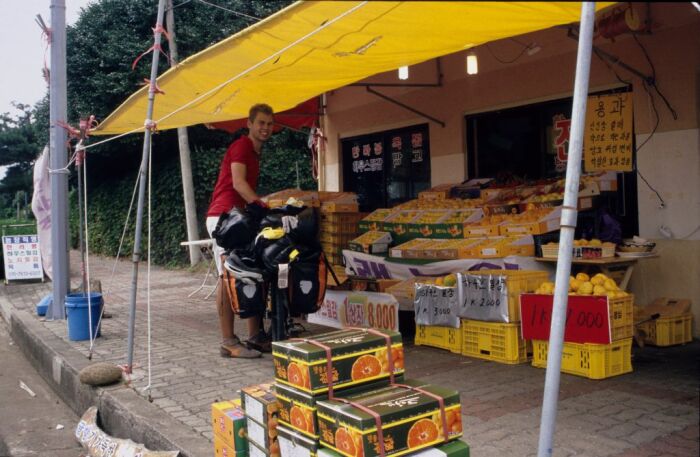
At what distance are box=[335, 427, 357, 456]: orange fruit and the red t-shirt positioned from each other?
11.6 feet

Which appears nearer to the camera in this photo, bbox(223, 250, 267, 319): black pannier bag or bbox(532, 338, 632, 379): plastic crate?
bbox(532, 338, 632, 379): plastic crate

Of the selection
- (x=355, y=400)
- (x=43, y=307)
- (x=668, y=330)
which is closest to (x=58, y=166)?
(x=43, y=307)

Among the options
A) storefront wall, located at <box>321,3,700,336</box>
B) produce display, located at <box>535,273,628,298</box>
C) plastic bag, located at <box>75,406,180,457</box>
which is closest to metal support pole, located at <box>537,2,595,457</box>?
plastic bag, located at <box>75,406,180,457</box>

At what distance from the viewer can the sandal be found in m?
5.91

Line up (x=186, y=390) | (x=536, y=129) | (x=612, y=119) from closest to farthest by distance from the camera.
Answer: (x=186, y=390), (x=612, y=119), (x=536, y=129)

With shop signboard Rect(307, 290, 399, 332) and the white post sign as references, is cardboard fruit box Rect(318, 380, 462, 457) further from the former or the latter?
the white post sign

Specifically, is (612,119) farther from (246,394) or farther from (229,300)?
(246,394)

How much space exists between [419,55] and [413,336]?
11.1 ft

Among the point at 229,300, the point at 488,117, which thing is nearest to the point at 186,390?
the point at 229,300

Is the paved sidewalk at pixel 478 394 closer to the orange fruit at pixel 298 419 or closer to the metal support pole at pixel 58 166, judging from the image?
the metal support pole at pixel 58 166

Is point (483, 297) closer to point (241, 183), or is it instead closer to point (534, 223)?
point (534, 223)

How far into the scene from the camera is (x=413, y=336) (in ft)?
22.0

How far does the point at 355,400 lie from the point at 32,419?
4154 mm

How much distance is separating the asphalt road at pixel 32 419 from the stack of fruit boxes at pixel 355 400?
108 inches
